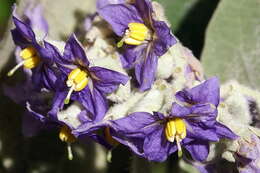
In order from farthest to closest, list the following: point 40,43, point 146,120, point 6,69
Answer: point 6,69 < point 40,43 < point 146,120

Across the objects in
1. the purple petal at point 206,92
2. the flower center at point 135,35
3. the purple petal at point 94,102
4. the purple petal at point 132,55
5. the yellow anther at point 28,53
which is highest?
the flower center at point 135,35

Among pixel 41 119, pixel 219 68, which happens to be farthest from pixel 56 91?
pixel 219 68

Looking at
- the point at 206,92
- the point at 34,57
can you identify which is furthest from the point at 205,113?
the point at 34,57

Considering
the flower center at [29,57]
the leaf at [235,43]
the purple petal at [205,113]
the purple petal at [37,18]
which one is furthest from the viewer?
the leaf at [235,43]

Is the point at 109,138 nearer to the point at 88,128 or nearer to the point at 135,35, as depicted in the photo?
the point at 88,128

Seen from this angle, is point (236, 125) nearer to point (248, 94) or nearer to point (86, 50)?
point (248, 94)

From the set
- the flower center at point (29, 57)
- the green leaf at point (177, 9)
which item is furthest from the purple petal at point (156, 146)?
the green leaf at point (177, 9)

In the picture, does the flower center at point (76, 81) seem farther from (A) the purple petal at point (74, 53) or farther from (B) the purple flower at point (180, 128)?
(B) the purple flower at point (180, 128)
